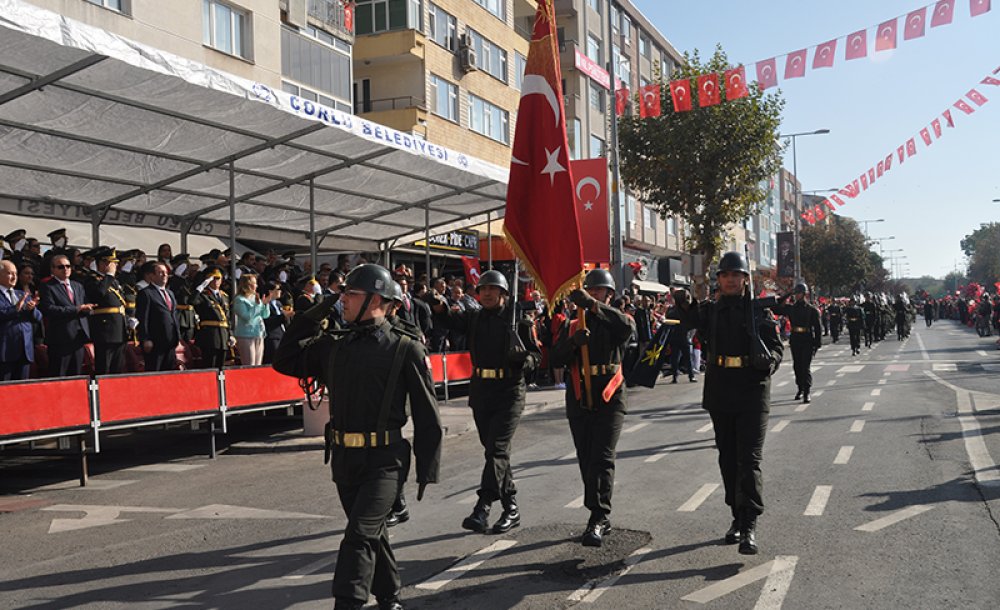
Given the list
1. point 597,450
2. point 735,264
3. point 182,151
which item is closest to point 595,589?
point 597,450

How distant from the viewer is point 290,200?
1722cm

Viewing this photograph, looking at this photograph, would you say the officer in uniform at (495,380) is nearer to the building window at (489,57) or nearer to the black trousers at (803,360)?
the black trousers at (803,360)

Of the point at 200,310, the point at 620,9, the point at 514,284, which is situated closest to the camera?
the point at 514,284

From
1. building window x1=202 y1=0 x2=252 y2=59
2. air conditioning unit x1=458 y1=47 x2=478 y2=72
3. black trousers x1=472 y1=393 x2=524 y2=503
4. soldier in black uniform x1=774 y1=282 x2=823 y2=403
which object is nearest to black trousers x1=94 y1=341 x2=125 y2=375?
black trousers x1=472 y1=393 x2=524 y2=503

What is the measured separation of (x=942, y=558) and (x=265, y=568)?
436 centimetres

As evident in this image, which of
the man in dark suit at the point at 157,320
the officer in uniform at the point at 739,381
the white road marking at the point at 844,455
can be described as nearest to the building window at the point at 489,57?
the man in dark suit at the point at 157,320

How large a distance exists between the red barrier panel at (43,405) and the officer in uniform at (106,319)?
1417mm

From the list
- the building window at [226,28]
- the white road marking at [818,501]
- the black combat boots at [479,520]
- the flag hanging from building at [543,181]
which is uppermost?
the building window at [226,28]

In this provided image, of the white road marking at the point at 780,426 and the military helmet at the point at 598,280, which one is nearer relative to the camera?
the military helmet at the point at 598,280

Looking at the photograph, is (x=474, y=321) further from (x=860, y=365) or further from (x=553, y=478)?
(x=860, y=365)

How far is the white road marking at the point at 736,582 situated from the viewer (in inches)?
199

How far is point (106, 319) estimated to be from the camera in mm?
10695

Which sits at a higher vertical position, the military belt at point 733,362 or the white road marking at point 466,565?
the military belt at point 733,362

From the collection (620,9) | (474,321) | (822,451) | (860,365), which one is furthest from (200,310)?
(620,9)
